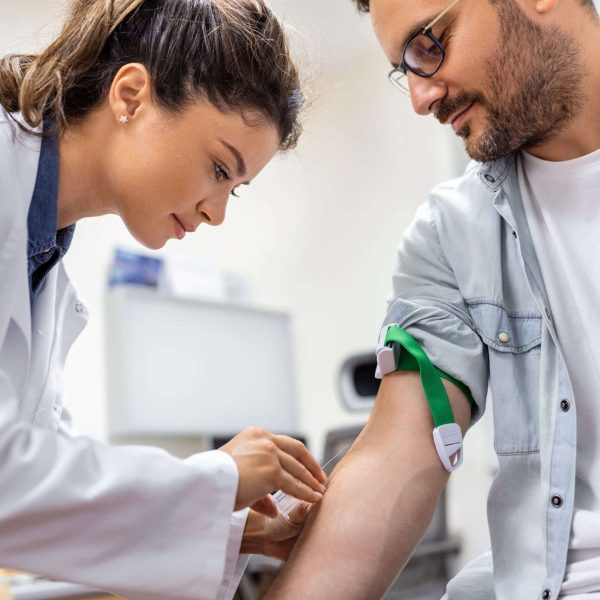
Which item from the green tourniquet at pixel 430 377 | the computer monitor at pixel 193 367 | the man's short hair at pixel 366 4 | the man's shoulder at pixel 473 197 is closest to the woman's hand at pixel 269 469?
the green tourniquet at pixel 430 377

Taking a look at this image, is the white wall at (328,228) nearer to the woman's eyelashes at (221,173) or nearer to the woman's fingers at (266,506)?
the woman's eyelashes at (221,173)

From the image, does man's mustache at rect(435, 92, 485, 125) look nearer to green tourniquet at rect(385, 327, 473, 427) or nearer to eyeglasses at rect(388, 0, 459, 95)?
eyeglasses at rect(388, 0, 459, 95)

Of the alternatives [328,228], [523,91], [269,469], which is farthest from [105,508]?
[328,228]

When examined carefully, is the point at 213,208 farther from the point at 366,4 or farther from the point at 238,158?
the point at 366,4

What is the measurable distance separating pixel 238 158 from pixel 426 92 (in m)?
0.35

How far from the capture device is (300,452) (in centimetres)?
122

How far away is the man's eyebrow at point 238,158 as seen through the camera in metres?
1.33

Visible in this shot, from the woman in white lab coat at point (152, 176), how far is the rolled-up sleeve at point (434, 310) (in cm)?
26

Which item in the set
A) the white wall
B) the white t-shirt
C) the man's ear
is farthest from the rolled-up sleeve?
the white wall

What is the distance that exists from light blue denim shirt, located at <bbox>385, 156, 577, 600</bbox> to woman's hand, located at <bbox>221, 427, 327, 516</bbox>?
25cm

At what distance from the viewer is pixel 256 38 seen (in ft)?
4.56

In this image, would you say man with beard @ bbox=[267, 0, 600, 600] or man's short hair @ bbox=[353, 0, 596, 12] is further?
man's short hair @ bbox=[353, 0, 596, 12]

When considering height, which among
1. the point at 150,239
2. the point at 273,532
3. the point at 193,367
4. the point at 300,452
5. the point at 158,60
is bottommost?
the point at 273,532

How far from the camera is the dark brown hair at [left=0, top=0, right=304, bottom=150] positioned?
1.32 meters
